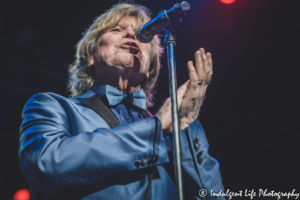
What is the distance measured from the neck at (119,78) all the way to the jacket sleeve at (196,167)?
684mm

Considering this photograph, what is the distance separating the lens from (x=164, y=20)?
112 centimetres

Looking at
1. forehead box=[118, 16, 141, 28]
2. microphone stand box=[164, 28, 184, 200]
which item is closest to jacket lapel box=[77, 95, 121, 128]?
microphone stand box=[164, 28, 184, 200]

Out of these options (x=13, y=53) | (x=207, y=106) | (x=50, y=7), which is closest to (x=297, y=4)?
(x=207, y=106)

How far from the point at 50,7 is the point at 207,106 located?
3691 millimetres

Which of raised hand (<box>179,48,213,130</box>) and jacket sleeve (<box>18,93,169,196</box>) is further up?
raised hand (<box>179,48,213,130</box>)

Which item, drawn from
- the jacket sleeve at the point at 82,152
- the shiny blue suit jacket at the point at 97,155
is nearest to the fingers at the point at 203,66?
the shiny blue suit jacket at the point at 97,155

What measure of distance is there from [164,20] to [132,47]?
589mm

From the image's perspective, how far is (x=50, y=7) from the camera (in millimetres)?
3490

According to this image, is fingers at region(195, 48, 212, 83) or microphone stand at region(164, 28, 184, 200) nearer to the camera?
microphone stand at region(164, 28, 184, 200)

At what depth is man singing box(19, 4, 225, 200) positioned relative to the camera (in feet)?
3.18

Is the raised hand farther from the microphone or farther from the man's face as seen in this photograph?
the man's face

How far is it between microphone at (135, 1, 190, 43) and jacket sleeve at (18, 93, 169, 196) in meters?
0.48

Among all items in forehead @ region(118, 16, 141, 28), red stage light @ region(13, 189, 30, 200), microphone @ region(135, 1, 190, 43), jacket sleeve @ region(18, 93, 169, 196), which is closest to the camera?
jacket sleeve @ region(18, 93, 169, 196)

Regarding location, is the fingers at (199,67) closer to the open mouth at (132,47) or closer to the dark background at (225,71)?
the open mouth at (132,47)
